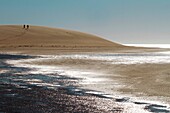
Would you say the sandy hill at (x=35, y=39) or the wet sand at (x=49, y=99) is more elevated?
the sandy hill at (x=35, y=39)

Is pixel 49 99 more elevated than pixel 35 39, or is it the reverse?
pixel 35 39

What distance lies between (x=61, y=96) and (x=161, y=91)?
229 inches

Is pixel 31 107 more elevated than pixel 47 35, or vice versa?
pixel 47 35

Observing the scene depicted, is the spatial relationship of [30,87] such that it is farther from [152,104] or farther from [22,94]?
[152,104]

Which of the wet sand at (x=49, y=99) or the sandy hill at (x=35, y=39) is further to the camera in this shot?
the sandy hill at (x=35, y=39)

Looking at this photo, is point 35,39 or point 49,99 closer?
point 49,99

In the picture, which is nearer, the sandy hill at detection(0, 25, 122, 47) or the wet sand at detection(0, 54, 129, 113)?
the wet sand at detection(0, 54, 129, 113)

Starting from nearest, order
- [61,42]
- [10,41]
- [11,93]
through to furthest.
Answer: [11,93] < [10,41] < [61,42]

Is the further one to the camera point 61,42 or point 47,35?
point 47,35

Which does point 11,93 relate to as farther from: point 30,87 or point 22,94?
point 30,87

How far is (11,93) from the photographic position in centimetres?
1983

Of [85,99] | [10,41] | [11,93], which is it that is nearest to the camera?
[85,99]

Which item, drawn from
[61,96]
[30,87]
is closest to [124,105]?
[61,96]

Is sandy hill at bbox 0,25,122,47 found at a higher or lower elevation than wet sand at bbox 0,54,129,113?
higher
